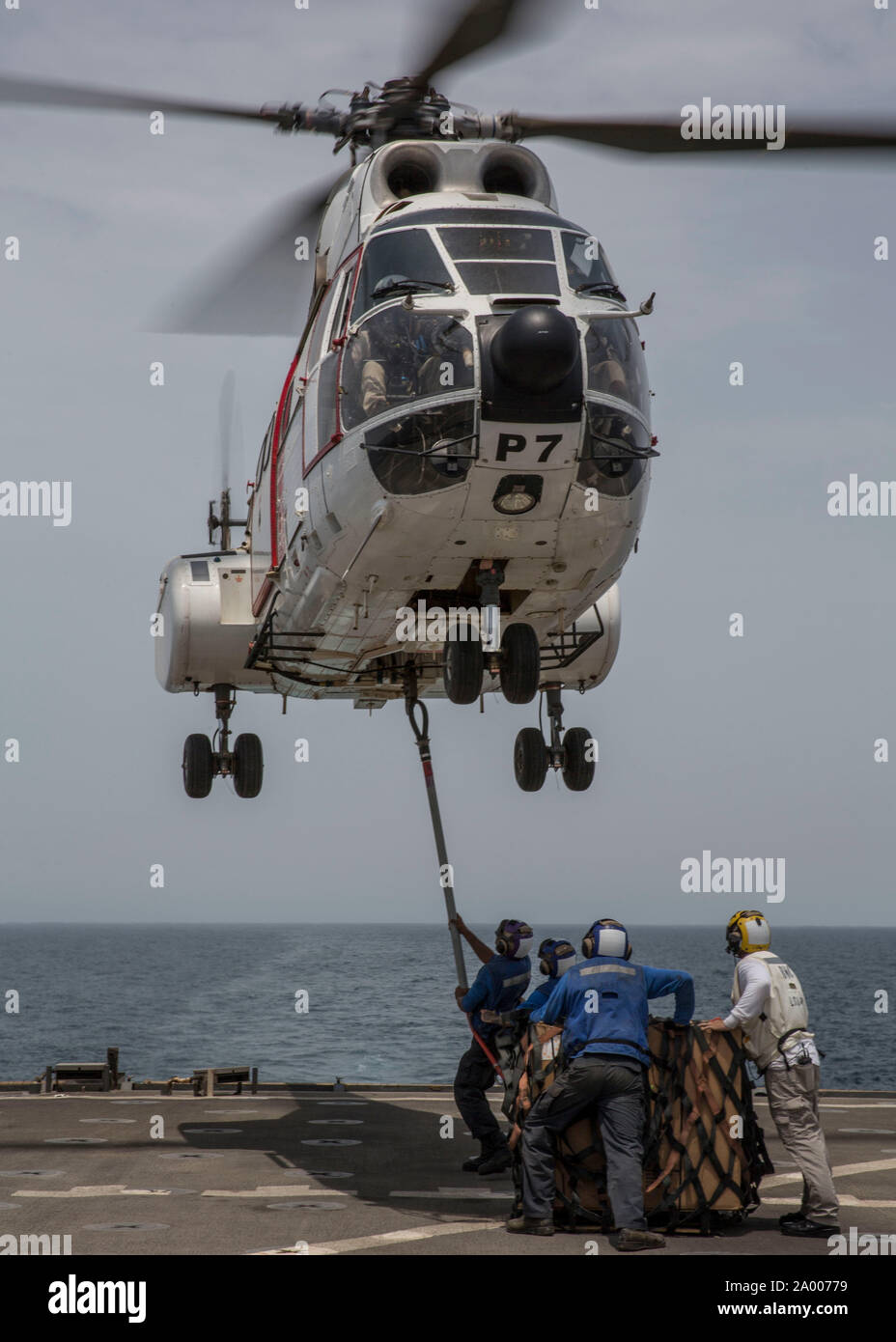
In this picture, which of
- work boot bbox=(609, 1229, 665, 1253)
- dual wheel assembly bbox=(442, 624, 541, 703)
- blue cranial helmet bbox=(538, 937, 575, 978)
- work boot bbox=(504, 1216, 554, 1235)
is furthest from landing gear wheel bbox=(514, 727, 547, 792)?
work boot bbox=(609, 1229, 665, 1253)

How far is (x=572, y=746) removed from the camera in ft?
55.2

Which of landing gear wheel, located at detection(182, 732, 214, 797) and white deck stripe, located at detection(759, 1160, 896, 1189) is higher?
landing gear wheel, located at detection(182, 732, 214, 797)

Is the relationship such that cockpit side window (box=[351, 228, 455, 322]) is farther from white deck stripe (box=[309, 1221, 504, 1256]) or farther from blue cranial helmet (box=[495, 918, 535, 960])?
white deck stripe (box=[309, 1221, 504, 1256])

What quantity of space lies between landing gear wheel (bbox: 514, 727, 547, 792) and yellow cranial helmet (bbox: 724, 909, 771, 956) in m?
6.31

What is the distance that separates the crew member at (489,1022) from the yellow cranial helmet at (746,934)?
2033 millimetres

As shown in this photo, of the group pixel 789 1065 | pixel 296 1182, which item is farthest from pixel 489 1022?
pixel 789 1065

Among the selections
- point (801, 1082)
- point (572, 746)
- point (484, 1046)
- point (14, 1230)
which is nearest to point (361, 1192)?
point (484, 1046)

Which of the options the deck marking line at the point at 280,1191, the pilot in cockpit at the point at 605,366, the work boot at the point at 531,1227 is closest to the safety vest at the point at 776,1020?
the work boot at the point at 531,1227

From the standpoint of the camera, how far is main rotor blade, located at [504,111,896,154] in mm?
11062

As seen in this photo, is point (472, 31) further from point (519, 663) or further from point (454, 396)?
point (519, 663)

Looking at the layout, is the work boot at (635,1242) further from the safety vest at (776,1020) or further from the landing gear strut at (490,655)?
the landing gear strut at (490,655)

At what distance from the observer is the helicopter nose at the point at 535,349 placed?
10031 mm

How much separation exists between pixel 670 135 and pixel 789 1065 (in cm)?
733
